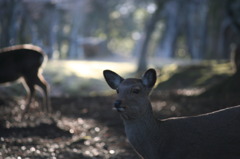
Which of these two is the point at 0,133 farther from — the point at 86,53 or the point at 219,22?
the point at 86,53

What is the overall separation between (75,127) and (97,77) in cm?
1414

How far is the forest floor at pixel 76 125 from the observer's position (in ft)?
24.1

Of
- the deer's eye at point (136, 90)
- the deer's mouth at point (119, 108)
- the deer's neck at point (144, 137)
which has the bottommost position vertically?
the deer's neck at point (144, 137)

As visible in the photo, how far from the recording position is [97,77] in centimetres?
2398

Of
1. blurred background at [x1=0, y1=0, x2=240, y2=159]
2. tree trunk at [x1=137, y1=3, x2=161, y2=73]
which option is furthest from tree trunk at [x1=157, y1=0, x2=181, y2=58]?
tree trunk at [x1=137, y1=3, x2=161, y2=73]

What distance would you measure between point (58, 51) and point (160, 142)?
45.3 meters

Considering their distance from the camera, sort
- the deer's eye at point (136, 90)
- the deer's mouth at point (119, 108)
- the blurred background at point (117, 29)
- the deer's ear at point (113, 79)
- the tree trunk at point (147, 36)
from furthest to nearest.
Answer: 1. the tree trunk at point (147, 36)
2. the blurred background at point (117, 29)
3. the deer's ear at point (113, 79)
4. the deer's eye at point (136, 90)
5. the deer's mouth at point (119, 108)

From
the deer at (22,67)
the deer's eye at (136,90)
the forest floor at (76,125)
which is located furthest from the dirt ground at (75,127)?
the deer's eye at (136,90)

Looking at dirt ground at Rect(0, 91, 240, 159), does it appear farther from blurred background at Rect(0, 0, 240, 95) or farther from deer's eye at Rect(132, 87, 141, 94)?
blurred background at Rect(0, 0, 240, 95)

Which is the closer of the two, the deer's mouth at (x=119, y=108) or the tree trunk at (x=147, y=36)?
the deer's mouth at (x=119, y=108)

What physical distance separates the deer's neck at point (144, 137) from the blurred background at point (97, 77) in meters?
2.35

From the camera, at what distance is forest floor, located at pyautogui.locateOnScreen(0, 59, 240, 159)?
7.36 meters

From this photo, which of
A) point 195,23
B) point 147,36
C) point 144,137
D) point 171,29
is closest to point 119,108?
point 144,137

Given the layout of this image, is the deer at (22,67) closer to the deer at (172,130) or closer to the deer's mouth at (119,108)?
the deer at (172,130)
